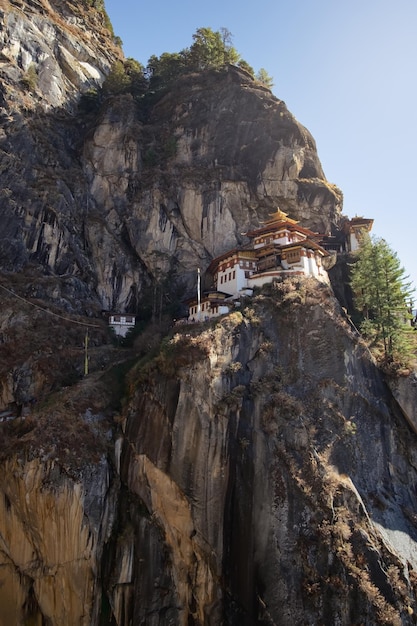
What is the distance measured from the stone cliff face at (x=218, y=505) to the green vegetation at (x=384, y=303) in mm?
5588

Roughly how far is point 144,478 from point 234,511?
5.74 meters

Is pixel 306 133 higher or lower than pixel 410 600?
higher

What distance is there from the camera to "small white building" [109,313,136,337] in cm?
4250

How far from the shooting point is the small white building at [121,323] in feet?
139

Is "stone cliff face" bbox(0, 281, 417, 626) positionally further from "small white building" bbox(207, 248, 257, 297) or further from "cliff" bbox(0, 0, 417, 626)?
"small white building" bbox(207, 248, 257, 297)

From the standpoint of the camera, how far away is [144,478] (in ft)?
90.8

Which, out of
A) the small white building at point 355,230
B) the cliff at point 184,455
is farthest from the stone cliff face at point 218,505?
the small white building at point 355,230

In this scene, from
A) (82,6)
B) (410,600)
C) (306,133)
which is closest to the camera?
(410,600)

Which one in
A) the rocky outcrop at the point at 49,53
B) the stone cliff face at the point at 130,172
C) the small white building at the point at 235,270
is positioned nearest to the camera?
the small white building at the point at 235,270

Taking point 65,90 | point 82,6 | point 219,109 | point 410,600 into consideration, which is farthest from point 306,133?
point 410,600

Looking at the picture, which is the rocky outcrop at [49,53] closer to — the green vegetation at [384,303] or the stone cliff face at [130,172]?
the stone cliff face at [130,172]

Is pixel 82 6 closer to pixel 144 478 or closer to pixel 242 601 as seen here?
pixel 144 478

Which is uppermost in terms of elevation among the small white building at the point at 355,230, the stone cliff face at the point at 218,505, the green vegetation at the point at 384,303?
the small white building at the point at 355,230

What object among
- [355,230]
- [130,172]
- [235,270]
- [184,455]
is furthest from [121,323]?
[355,230]
